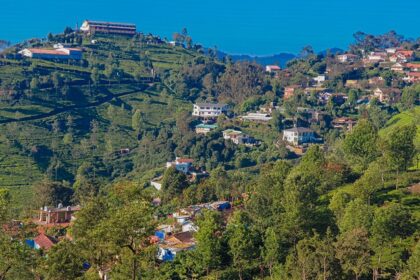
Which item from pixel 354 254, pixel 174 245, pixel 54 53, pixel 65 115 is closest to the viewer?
pixel 354 254

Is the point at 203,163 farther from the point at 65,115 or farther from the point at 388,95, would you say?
the point at 388,95

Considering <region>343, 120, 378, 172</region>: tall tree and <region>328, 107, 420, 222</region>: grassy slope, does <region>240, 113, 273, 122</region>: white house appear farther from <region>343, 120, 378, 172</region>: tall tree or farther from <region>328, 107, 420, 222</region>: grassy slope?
<region>343, 120, 378, 172</region>: tall tree

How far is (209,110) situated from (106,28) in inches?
1123

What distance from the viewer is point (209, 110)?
57.8m

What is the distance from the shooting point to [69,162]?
4566 centimetres

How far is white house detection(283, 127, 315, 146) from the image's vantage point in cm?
4947

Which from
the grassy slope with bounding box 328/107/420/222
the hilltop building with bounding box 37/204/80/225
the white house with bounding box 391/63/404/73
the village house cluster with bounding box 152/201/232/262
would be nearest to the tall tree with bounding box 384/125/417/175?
the grassy slope with bounding box 328/107/420/222

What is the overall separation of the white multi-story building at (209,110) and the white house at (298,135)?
955 centimetres

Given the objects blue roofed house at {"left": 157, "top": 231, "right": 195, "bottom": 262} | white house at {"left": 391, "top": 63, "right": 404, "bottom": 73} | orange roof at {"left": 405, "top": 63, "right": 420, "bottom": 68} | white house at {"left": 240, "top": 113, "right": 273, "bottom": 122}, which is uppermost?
orange roof at {"left": 405, "top": 63, "right": 420, "bottom": 68}

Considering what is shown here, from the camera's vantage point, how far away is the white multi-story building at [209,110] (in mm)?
57688

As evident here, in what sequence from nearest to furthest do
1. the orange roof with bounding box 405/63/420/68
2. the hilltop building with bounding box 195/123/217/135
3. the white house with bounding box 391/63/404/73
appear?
1. the hilltop building with bounding box 195/123/217/135
2. the white house with bounding box 391/63/404/73
3. the orange roof with bounding box 405/63/420/68

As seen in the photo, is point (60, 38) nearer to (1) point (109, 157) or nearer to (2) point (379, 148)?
(1) point (109, 157)

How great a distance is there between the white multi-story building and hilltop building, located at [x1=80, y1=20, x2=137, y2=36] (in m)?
26.8

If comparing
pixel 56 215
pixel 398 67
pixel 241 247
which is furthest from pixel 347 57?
pixel 241 247
